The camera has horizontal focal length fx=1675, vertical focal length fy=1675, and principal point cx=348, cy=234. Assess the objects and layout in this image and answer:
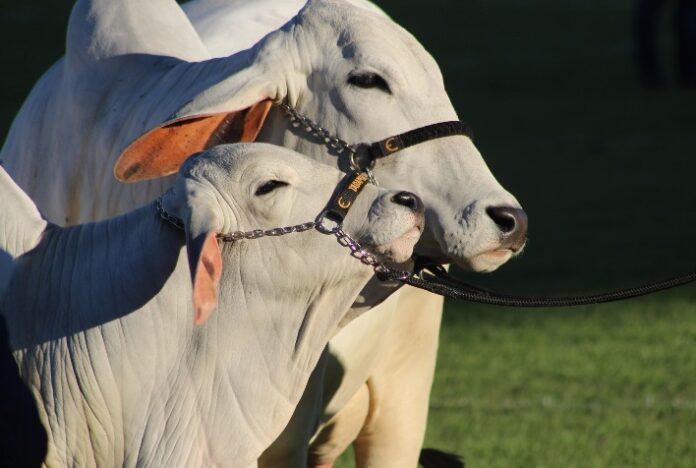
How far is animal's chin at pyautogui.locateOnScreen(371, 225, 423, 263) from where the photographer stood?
3.42 m

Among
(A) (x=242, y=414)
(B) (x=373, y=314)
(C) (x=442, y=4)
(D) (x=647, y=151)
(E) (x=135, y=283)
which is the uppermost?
(E) (x=135, y=283)

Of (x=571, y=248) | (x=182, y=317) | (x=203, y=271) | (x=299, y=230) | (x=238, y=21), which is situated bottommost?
(x=571, y=248)

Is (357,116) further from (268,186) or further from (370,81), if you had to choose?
(268,186)

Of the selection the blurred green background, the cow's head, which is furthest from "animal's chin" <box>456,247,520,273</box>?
the blurred green background

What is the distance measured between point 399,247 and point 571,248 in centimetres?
705

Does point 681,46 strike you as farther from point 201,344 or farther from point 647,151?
point 201,344

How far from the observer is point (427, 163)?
12.9 ft

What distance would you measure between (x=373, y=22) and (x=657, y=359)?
3.89 metres

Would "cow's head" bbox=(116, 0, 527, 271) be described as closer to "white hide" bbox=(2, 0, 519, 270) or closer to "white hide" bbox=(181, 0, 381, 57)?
"white hide" bbox=(2, 0, 519, 270)

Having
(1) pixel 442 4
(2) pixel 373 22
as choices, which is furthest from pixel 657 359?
(1) pixel 442 4

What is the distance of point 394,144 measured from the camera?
3.94m

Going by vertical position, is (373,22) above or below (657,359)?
above

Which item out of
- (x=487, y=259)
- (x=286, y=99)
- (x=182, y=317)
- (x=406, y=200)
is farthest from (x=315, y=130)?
(x=182, y=317)

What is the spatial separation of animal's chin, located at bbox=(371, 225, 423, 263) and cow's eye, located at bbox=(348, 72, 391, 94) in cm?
66
